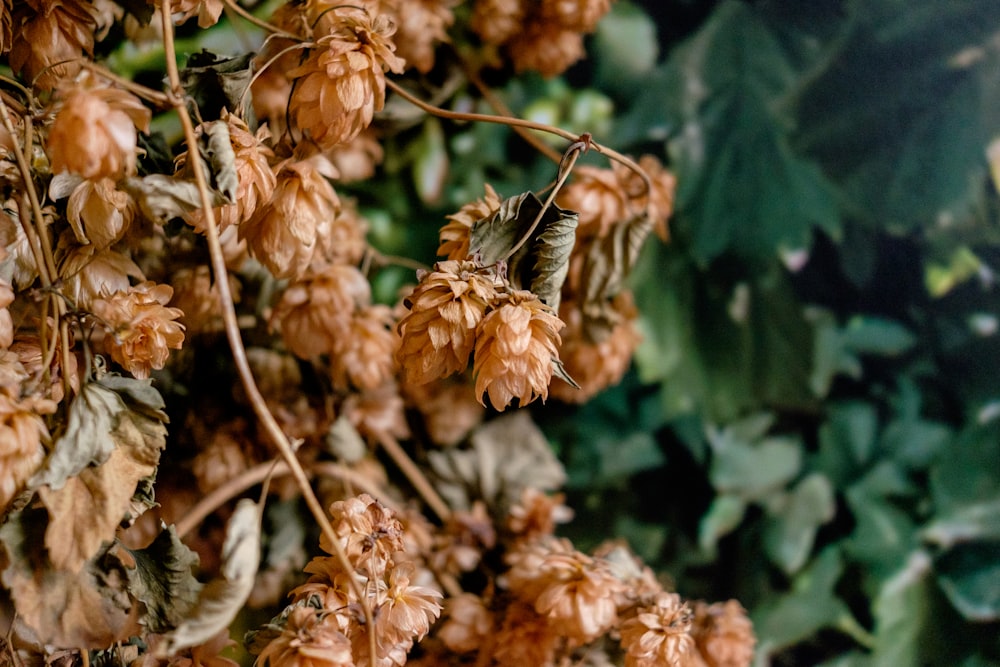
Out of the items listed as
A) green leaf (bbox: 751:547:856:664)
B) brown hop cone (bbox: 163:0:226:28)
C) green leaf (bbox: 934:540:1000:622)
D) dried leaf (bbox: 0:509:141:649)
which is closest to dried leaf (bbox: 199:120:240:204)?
brown hop cone (bbox: 163:0:226:28)

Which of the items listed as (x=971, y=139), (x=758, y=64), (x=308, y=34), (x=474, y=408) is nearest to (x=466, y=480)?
(x=474, y=408)

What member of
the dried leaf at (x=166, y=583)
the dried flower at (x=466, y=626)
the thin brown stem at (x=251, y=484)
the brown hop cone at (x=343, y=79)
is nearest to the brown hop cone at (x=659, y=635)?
the dried flower at (x=466, y=626)

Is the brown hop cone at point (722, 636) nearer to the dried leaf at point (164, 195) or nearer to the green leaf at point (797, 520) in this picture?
the green leaf at point (797, 520)

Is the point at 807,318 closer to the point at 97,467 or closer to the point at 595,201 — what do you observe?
the point at 595,201

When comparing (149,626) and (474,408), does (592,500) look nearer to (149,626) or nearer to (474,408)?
(474,408)

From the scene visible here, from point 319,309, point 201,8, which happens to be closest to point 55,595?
point 319,309

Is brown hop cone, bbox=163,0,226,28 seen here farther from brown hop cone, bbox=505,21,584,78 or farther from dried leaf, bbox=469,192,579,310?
brown hop cone, bbox=505,21,584,78
